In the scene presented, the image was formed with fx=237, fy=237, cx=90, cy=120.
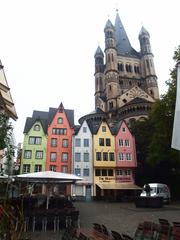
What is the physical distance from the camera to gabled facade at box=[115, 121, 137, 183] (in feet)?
132

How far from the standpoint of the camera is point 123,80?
254ft

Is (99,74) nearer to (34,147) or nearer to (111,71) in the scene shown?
(111,71)

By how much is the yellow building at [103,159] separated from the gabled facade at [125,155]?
0.89m

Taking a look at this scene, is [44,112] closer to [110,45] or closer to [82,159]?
[82,159]

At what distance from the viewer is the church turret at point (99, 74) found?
81000mm

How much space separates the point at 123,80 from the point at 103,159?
42888mm

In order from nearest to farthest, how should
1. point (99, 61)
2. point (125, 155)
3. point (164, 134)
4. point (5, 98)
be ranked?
point (5, 98), point (164, 134), point (125, 155), point (99, 61)

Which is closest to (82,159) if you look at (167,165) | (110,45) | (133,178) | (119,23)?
(133,178)

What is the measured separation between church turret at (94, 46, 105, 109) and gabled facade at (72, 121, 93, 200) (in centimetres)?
3786

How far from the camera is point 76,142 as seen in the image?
4162 centimetres

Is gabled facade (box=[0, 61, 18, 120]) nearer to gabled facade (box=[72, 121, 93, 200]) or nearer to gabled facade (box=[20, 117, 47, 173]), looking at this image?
gabled facade (box=[72, 121, 93, 200])

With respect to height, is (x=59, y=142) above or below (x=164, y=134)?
above

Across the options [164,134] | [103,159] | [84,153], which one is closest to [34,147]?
[84,153]

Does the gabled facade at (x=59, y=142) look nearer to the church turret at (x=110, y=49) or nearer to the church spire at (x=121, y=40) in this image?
the church turret at (x=110, y=49)
